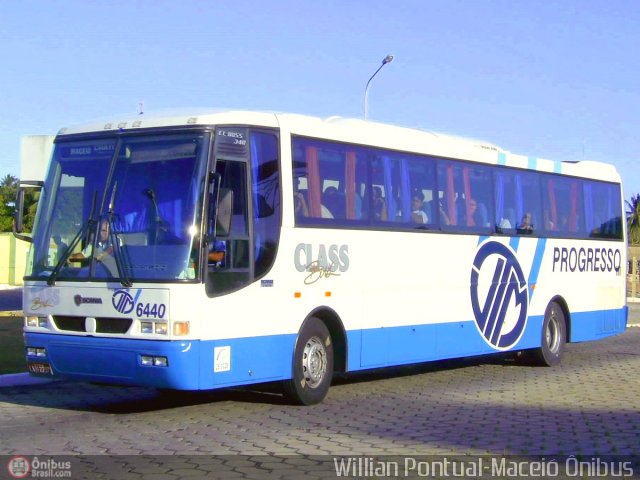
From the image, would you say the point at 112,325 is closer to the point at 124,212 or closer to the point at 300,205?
the point at 124,212

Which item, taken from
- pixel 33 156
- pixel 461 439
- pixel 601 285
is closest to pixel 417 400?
pixel 461 439

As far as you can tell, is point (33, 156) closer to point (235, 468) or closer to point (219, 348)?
point (219, 348)

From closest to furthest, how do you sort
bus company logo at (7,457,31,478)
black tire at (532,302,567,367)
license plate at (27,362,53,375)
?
bus company logo at (7,457,31,478) < license plate at (27,362,53,375) < black tire at (532,302,567,367)

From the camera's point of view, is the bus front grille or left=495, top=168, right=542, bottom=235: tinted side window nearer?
the bus front grille

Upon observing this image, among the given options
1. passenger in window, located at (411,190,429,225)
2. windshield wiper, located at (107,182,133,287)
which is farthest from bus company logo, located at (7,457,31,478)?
passenger in window, located at (411,190,429,225)

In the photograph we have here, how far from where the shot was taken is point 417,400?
13.3 m

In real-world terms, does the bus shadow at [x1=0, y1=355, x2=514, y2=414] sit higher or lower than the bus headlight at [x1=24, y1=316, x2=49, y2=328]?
lower

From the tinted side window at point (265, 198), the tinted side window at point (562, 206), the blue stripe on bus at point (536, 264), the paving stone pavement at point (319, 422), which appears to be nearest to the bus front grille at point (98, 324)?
the paving stone pavement at point (319, 422)

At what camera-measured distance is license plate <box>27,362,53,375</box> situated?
38.4ft

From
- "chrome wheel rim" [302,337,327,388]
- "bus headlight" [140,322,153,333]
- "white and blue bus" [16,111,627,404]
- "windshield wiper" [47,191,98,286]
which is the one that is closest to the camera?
"bus headlight" [140,322,153,333]

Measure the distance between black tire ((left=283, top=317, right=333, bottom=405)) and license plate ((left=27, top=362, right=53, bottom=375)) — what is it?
279cm

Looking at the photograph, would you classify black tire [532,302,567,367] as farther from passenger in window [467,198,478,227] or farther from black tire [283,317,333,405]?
black tire [283,317,333,405]

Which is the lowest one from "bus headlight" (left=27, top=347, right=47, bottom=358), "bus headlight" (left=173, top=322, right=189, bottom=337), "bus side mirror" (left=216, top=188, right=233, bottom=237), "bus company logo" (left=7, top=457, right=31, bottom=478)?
"bus company logo" (left=7, top=457, right=31, bottom=478)

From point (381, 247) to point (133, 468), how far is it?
646cm
